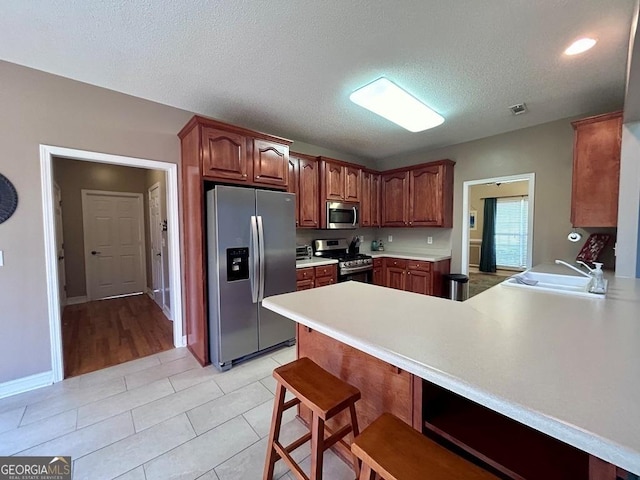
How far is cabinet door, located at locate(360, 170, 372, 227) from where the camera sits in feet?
15.1

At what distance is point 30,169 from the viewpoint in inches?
88.3

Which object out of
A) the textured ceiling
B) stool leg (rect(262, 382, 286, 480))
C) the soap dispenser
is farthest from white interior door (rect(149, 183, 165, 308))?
the soap dispenser

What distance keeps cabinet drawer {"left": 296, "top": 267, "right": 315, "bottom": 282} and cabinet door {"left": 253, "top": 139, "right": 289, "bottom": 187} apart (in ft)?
3.52

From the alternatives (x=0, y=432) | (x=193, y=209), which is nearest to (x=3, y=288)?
(x=0, y=432)

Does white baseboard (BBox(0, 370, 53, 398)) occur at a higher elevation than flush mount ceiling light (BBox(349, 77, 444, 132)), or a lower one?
lower

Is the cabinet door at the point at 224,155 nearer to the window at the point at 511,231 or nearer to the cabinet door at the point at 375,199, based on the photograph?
the cabinet door at the point at 375,199

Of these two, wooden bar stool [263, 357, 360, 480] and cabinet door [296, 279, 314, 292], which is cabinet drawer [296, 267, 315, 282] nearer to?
cabinet door [296, 279, 314, 292]

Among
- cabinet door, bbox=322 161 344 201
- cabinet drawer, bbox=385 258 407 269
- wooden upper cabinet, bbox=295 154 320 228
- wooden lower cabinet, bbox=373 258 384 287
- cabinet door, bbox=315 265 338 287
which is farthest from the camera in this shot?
wooden lower cabinet, bbox=373 258 384 287

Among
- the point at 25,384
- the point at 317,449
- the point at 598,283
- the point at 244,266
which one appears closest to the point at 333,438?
the point at 317,449

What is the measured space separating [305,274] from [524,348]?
263cm

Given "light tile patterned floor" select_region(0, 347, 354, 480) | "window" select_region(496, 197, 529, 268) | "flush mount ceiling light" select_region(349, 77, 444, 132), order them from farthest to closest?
"window" select_region(496, 197, 529, 268) < "flush mount ceiling light" select_region(349, 77, 444, 132) < "light tile patterned floor" select_region(0, 347, 354, 480)

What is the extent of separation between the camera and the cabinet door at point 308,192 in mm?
3777

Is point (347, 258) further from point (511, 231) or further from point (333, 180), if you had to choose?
point (511, 231)

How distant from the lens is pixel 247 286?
2717 millimetres
